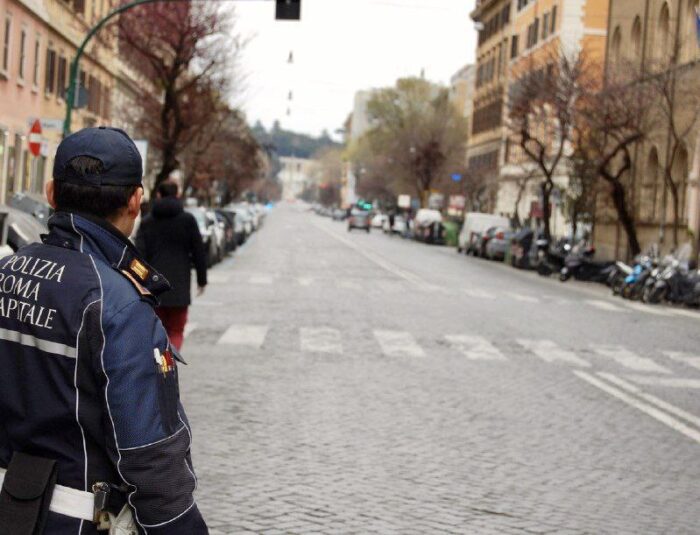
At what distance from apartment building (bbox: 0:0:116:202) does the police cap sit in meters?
29.2

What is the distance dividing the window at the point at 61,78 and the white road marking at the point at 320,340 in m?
31.2

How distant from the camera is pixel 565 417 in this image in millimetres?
11242

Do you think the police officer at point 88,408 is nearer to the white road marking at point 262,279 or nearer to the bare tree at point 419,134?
the white road marking at point 262,279

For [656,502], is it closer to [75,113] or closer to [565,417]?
[565,417]

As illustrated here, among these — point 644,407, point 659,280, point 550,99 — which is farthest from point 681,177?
point 644,407

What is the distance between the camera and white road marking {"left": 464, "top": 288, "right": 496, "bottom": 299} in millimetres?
27709

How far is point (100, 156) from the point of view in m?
3.33

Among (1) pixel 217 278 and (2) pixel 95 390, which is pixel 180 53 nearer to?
(1) pixel 217 278

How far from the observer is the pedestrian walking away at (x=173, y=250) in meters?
11.8

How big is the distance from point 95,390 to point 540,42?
228 feet

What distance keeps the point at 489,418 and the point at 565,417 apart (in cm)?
72

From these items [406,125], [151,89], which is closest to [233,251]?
[151,89]

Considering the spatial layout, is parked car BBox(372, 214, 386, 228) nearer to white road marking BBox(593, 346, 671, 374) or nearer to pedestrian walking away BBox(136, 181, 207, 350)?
white road marking BBox(593, 346, 671, 374)

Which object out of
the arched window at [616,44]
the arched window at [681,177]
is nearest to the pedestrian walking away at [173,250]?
the arched window at [681,177]
